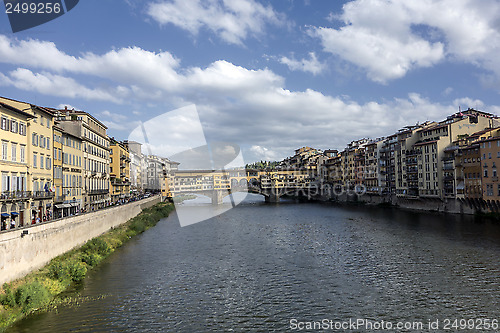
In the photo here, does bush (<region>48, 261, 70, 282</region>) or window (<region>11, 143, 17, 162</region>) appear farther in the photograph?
window (<region>11, 143, 17, 162</region>)

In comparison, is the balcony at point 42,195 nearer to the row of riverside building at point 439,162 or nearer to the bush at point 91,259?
the bush at point 91,259

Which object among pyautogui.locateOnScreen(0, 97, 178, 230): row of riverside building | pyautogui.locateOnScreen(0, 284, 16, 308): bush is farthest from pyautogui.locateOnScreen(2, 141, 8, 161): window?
pyautogui.locateOnScreen(0, 284, 16, 308): bush

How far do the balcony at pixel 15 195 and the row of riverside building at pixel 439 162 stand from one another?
212 feet

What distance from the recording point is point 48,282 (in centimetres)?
2230

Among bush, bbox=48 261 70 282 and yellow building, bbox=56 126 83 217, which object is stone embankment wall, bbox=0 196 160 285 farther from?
yellow building, bbox=56 126 83 217

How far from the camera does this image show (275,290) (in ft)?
81.6

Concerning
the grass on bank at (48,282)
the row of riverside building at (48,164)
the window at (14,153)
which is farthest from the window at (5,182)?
the grass on bank at (48,282)

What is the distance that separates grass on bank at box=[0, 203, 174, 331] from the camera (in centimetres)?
1858

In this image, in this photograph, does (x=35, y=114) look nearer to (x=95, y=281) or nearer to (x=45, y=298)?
(x=95, y=281)

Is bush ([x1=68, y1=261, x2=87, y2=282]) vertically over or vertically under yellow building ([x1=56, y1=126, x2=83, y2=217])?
under

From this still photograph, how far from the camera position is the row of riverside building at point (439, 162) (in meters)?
60.6

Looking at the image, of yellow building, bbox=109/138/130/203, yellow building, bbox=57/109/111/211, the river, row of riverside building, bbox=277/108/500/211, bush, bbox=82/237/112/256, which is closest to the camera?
the river

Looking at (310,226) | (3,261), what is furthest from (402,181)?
(3,261)

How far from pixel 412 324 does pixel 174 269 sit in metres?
18.7
